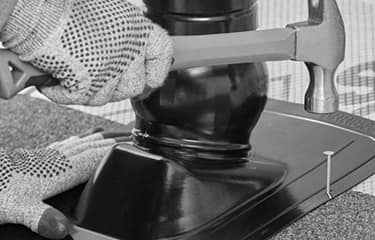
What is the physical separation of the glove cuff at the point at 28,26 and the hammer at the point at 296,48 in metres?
0.05

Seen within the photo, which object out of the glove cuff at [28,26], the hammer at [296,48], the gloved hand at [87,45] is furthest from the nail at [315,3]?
the glove cuff at [28,26]

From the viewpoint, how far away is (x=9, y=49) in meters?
0.87

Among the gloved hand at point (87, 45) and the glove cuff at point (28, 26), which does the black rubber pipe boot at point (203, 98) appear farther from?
the glove cuff at point (28, 26)

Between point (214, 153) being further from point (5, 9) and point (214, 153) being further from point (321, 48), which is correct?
point (5, 9)

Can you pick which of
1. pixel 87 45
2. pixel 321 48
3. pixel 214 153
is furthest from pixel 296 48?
pixel 87 45

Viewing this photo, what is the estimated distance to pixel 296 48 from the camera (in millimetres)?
1074

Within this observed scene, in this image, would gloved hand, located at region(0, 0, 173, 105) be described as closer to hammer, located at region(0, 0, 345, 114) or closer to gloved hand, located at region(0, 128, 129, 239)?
hammer, located at region(0, 0, 345, 114)

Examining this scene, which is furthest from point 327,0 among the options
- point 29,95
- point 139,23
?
point 29,95

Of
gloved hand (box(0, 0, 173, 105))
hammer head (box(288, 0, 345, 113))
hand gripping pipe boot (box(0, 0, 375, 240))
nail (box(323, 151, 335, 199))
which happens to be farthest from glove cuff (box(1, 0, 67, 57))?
nail (box(323, 151, 335, 199))

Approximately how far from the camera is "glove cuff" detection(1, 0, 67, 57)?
0.86 meters

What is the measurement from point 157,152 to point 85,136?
0.64 ft

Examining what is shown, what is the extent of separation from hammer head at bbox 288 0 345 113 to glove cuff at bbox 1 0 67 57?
1.07ft

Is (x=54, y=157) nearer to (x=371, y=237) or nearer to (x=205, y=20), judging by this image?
(x=205, y=20)

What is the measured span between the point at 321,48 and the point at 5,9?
40 cm
